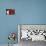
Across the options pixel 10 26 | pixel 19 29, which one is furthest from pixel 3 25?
pixel 19 29

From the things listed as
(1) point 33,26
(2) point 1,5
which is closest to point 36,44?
(1) point 33,26

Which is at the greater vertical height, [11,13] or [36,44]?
A: [11,13]

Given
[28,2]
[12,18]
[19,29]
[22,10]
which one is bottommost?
[19,29]

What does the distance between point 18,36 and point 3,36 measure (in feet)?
1.17

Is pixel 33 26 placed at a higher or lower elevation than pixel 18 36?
higher

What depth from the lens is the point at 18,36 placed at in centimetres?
290

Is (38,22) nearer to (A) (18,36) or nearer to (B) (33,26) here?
(B) (33,26)

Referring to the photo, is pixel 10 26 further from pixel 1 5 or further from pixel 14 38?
pixel 1 5

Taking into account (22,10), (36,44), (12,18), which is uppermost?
(22,10)

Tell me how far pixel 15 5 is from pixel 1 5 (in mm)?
323

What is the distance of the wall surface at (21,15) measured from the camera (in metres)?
2.97

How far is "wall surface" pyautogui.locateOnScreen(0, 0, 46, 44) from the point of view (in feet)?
9.75

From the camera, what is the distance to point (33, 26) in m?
2.93

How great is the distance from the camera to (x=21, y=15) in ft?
9.79
